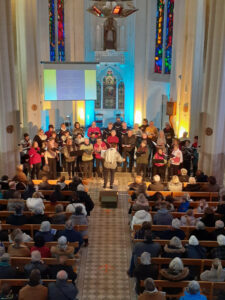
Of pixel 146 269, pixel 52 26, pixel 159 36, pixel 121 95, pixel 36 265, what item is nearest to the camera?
pixel 36 265

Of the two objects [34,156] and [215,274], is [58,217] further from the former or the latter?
[34,156]

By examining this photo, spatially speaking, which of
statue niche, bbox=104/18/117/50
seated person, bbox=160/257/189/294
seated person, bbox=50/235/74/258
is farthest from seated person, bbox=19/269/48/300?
Answer: statue niche, bbox=104/18/117/50

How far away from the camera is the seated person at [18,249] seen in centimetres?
574

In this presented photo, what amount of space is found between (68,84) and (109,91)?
871 centimetres

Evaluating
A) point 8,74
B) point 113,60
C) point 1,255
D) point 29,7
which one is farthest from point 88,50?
point 1,255

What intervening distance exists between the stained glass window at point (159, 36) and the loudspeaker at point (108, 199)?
36.8ft

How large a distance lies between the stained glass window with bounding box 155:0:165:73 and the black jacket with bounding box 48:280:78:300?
16.0m

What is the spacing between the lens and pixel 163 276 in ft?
17.7

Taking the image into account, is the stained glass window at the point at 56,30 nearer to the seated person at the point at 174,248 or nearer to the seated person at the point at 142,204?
the seated person at the point at 142,204

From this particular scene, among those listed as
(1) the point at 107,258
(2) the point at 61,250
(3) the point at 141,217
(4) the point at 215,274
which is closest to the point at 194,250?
(4) the point at 215,274

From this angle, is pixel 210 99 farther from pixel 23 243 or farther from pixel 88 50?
pixel 88 50

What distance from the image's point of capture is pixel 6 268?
205 inches

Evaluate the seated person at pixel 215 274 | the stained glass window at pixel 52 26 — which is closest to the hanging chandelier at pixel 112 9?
the stained glass window at pixel 52 26

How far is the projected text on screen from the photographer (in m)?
14.7
